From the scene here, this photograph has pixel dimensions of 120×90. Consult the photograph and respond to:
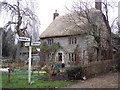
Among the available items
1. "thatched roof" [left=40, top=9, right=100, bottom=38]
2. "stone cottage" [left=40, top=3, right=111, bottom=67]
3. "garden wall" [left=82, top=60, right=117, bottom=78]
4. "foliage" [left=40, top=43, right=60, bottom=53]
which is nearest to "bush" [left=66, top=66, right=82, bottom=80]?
"garden wall" [left=82, top=60, right=117, bottom=78]

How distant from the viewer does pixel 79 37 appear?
58.3 ft

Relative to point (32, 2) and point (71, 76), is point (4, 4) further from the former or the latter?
point (71, 76)

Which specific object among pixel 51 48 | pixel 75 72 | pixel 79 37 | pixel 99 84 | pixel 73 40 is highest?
pixel 79 37

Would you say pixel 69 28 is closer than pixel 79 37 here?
No

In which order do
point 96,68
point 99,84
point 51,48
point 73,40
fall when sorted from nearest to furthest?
point 99,84 < point 96,68 < point 73,40 < point 51,48

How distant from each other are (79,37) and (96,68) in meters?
8.42

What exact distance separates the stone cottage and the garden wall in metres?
2.38

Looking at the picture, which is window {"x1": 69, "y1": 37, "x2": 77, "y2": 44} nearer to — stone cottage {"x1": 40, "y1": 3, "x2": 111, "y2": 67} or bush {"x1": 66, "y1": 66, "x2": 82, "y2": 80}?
stone cottage {"x1": 40, "y1": 3, "x2": 111, "y2": 67}

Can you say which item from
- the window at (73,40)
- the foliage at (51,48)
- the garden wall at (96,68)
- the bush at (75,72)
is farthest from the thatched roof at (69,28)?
the bush at (75,72)

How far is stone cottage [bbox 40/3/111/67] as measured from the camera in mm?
14961

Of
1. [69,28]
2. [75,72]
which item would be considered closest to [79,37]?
[69,28]

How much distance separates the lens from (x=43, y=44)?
2148cm

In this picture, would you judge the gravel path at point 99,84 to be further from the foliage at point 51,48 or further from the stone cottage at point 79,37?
the foliage at point 51,48

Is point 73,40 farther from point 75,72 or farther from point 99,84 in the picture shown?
point 99,84
